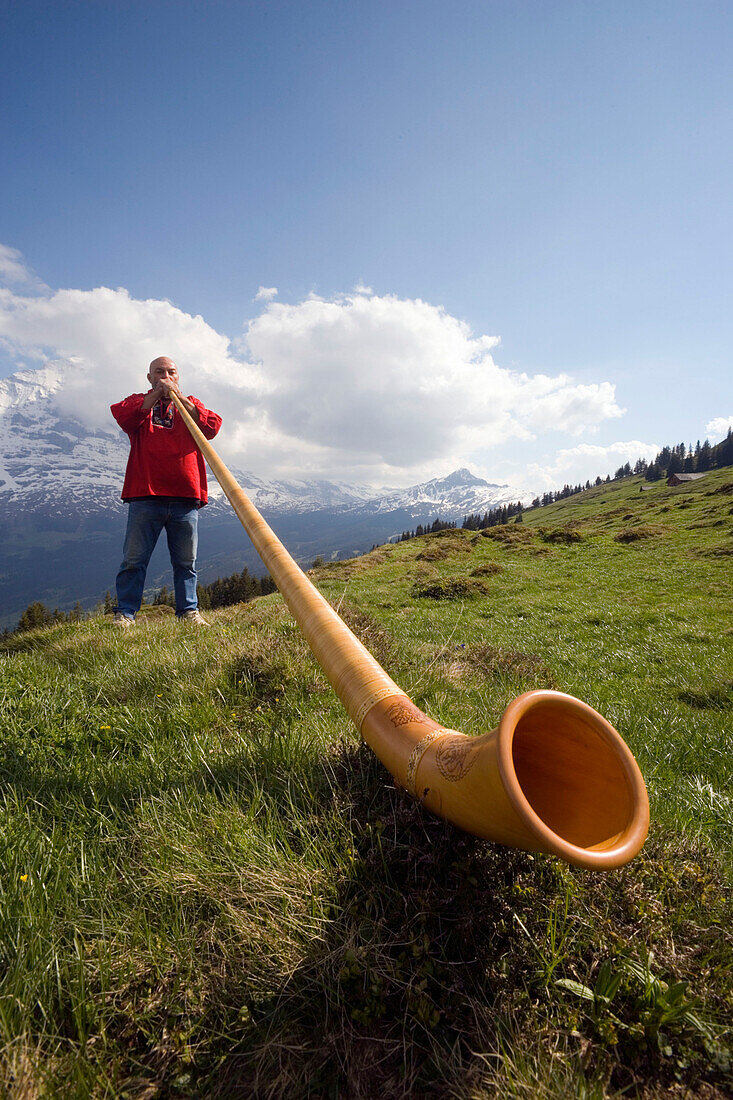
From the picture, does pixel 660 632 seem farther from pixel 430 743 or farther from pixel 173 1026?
pixel 173 1026

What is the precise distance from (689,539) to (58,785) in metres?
34.9

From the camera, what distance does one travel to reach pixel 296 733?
8.53 feet

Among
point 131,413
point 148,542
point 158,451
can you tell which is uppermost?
point 131,413

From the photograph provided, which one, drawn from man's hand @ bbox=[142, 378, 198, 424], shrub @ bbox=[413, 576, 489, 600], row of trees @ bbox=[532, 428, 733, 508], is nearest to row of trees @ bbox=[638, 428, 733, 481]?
row of trees @ bbox=[532, 428, 733, 508]

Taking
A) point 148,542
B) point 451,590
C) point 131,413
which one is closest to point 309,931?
point 148,542

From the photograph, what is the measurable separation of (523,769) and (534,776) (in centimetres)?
6

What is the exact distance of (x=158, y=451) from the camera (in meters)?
5.84

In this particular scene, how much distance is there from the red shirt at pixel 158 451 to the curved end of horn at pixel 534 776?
498 cm

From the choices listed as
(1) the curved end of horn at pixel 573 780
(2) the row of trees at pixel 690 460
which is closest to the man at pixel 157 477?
(1) the curved end of horn at pixel 573 780

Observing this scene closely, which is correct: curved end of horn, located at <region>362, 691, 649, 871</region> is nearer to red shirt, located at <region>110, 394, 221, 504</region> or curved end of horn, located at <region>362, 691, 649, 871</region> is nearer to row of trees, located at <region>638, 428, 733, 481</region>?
red shirt, located at <region>110, 394, 221, 504</region>

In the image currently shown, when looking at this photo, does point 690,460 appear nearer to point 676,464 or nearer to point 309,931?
point 676,464

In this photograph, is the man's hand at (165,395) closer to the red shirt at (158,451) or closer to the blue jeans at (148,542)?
the red shirt at (158,451)

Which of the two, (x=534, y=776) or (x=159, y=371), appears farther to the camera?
(x=159, y=371)

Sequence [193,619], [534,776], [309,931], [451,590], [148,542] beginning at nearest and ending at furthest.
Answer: [309,931], [534,776], [148,542], [193,619], [451,590]
